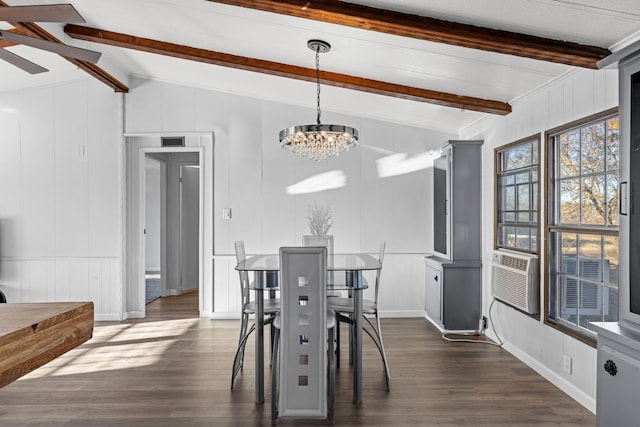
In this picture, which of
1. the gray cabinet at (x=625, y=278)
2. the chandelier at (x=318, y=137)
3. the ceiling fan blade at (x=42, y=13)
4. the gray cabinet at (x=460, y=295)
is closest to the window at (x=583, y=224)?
the gray cabinet at (x=625, y=278)

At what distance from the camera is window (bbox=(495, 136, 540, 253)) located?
11.7 ft

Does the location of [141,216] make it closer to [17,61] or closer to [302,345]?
[17,61]

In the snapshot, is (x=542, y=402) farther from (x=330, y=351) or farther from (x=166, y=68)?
(x=166, y=68)

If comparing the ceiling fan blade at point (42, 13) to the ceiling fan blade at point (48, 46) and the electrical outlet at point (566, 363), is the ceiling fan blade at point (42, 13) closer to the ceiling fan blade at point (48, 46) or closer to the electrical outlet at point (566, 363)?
the ceiling fan blade at point (48, 46)

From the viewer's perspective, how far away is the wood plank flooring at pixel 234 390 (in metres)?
2.61

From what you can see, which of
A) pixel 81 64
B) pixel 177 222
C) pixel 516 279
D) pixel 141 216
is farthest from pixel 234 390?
pixel 177 222

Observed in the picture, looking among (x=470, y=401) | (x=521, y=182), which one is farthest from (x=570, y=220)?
(x=470, y=401)

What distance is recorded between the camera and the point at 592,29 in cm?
231

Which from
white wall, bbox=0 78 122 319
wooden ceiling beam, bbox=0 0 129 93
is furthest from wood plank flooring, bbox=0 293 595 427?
wooden ceiling beam, bbox=0 0 129 93

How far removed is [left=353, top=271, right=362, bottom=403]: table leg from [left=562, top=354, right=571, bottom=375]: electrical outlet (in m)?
1.48

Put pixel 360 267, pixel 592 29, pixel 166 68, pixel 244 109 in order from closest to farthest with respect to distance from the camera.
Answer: pixel 592 29
pixel 360 267
pixel 166 68
pixel 244 109

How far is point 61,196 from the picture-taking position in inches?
200

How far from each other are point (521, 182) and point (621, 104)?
6.50 feet

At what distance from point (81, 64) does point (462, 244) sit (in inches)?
170
